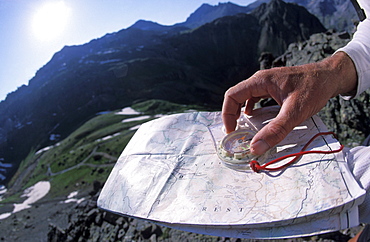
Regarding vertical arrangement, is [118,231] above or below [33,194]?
above

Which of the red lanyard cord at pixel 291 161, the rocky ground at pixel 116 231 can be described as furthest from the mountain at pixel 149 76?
the red lanyard cord at pixel 291 161

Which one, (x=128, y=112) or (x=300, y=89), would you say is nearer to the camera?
(x=300, y=89)

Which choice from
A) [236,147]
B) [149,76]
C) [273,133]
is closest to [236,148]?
[236,147]

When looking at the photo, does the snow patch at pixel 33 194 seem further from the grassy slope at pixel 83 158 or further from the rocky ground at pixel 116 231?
the rocky ground at pixel 116 231

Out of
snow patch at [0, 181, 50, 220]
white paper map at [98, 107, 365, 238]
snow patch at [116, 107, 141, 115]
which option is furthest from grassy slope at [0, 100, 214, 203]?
white paper map at [98, 107, 365, 238]

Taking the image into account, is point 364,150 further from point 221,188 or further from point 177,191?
point 177,191

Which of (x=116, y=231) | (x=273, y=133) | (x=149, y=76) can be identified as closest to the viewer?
(x=273, y=133)

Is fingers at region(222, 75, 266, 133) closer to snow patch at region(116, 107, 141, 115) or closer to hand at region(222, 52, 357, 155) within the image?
hand at region(222, 52, 357, 155)

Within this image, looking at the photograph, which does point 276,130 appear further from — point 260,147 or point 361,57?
point 361,57

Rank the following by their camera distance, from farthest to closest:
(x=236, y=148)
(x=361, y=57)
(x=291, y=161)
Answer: (x=236, y=148), (x=361, y=57), (x=291, y=161)
